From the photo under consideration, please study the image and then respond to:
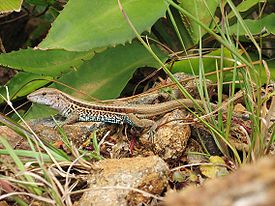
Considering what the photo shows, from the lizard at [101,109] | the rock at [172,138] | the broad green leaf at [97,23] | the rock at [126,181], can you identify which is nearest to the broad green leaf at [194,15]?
the broad green leaf at [97,23]

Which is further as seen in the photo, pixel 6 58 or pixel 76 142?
pixel 6 58

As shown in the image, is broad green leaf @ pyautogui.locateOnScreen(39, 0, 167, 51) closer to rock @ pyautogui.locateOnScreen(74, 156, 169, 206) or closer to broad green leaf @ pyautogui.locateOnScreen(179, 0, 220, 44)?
broad green leaf @ pyautogui.locateOnScreen(179, 0, 220, 44)

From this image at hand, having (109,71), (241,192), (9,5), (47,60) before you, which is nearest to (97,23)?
(109,71)

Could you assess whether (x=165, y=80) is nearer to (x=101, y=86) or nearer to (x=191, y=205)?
(x=101, y=86)

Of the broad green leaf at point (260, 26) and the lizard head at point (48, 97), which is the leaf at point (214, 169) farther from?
the lizard head at point (48, 97)

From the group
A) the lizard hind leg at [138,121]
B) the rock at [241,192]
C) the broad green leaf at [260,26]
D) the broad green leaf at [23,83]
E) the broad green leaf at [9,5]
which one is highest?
the broad green leaf at [9,5]

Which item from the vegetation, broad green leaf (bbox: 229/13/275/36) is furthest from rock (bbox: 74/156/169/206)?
broad green leaf (bbox: 229/13/275/36)

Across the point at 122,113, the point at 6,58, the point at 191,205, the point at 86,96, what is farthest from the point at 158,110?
the point at 191,205
